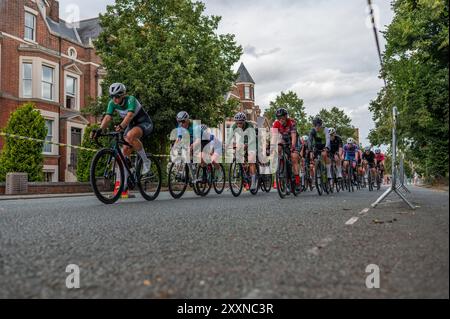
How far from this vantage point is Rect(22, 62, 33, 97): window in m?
28.3

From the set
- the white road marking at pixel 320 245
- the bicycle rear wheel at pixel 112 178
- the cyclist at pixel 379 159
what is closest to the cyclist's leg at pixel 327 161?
the bicycle rear wheel at pixel 112 178

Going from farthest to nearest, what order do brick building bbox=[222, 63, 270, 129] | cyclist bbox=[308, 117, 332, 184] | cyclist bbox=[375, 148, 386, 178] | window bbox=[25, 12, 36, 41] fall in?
brick building bbox=[222, 63, 270, 129] < window bbox=[25, 12, 36, 41] < cyclist bbox=[375, 148, 386, 178] < cyclist bbox=[308, 117, 332, 184]

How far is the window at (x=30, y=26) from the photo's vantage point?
29.1 metres

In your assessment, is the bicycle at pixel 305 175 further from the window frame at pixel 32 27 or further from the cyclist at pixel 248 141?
the window frame at pixel 32 27

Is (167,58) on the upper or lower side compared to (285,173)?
upper

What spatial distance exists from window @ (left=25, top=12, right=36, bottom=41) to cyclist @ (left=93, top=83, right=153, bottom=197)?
2379 cm

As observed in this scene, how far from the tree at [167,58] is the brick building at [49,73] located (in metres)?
4.31

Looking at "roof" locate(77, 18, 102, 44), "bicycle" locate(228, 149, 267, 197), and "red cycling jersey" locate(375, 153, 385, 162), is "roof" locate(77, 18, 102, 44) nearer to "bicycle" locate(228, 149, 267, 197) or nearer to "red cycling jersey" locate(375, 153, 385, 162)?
"red cycling jersey" locate(375, 153, 385, 162)

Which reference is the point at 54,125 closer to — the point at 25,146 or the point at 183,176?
the point at 25,146

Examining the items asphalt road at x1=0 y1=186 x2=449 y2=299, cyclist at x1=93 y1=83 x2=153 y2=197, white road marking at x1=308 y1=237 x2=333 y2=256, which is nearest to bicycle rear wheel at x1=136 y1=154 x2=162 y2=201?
cyclist at x1=93 y1=83 x2=153 y2=197

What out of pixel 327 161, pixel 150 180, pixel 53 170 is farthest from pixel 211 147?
pixel 53 170

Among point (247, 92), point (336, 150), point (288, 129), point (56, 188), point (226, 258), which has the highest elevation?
point (247, 92)

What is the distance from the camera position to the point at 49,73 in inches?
1180

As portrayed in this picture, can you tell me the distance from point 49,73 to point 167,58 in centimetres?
1016
